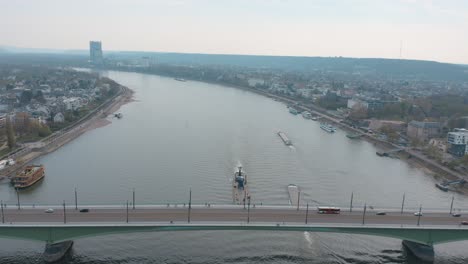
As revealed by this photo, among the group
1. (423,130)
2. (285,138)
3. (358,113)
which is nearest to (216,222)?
(285,138)

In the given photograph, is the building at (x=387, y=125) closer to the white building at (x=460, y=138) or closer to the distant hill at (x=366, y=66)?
the white building at (x=460, y=138)

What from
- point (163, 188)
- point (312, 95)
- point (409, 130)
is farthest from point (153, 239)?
point (312, 95)

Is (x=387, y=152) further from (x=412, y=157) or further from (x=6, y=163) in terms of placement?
(x=6, y=163)

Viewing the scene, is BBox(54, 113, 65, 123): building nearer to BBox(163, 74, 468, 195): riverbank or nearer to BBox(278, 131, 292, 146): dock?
BBox(278, 131, 292, 146): dock

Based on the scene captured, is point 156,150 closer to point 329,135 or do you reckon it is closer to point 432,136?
point 329,135

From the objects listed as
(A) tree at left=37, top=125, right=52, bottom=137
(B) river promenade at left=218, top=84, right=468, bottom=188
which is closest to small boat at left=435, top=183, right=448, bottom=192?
(B) river promenade at left=218, top=84, right=468, bottom=188
